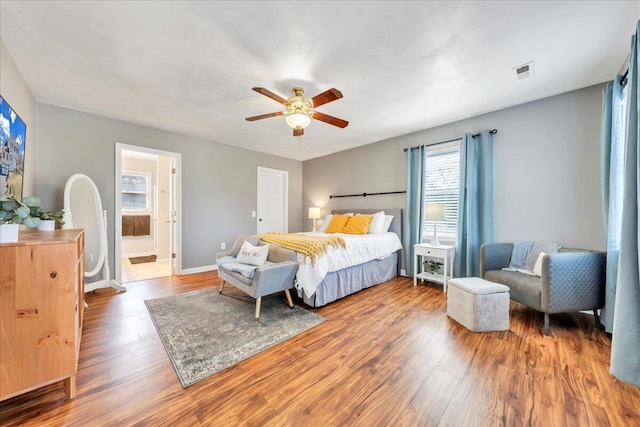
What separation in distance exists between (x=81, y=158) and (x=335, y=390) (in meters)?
4.26

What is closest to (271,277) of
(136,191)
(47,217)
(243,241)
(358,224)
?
(243,241)

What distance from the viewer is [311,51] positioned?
198 centimetres

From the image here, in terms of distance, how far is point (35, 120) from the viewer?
2902 mm

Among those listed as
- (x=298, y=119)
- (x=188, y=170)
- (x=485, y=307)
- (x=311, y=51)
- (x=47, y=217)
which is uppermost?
(x=311, y=51)

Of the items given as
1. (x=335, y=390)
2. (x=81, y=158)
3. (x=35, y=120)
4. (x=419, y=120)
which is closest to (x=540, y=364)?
(x=335, y=390)

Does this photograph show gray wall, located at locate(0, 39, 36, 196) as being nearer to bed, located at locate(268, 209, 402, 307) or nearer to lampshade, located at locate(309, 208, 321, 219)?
bed, located at locate(268, 209, 402, 307)

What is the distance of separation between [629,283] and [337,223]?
337 centimetres

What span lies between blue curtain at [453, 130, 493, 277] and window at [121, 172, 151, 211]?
279 inches

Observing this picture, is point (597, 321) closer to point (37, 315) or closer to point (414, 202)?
A: point (414, 202)

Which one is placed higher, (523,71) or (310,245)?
(523,71)

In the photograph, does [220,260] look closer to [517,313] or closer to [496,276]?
[496,276]

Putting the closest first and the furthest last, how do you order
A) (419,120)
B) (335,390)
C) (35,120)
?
(335,390), (35,120), (419,120)

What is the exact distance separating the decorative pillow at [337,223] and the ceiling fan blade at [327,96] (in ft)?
7.80

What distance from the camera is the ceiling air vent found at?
2195 millimetres
